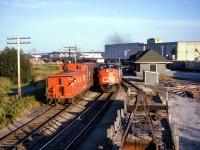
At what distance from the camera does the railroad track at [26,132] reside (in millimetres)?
14447

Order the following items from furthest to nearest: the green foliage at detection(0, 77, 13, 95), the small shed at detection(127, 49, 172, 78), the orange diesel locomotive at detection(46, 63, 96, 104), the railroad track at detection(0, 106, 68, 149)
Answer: the small shed at detection(127, 49, 172, 78)
the green foliage at detection(0, 77, 13, 95)
the orange diesel locomotive at detection(46, 63, 96, 104)
the railroad track at detection(0, 106, 68, 149)

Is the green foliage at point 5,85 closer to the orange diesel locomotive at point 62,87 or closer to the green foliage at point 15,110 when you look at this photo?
the green foliage at point 15,110

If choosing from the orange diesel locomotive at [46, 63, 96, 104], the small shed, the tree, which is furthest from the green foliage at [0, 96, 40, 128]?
the small shed

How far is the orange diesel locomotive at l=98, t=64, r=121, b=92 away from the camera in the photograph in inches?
1164

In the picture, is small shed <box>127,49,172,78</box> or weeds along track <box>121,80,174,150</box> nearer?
weeds along track <box>121,80,174,150</box>

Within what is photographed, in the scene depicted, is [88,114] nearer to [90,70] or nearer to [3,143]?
[3,143]

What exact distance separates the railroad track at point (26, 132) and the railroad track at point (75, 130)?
121cm

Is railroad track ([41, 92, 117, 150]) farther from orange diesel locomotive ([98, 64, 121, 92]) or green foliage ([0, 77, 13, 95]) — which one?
green foliage ([0, 77, 13, 95])

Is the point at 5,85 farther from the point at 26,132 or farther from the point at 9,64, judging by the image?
the point at 26,132

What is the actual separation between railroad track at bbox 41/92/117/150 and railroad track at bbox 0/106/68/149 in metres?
1.21

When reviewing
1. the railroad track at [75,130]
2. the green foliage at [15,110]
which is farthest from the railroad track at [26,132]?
the green foliage at [15,110]

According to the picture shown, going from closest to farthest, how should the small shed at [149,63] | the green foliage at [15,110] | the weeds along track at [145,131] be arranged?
the weeds along track at [145,131], the green foliage at [15,110], the small shed at [149,63]

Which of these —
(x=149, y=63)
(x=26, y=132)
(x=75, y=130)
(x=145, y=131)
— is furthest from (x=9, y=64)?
(x=145, y=131)

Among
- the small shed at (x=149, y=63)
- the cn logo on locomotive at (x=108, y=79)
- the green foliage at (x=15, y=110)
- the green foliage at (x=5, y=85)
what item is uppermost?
the small shed at (x=149, y=63)
